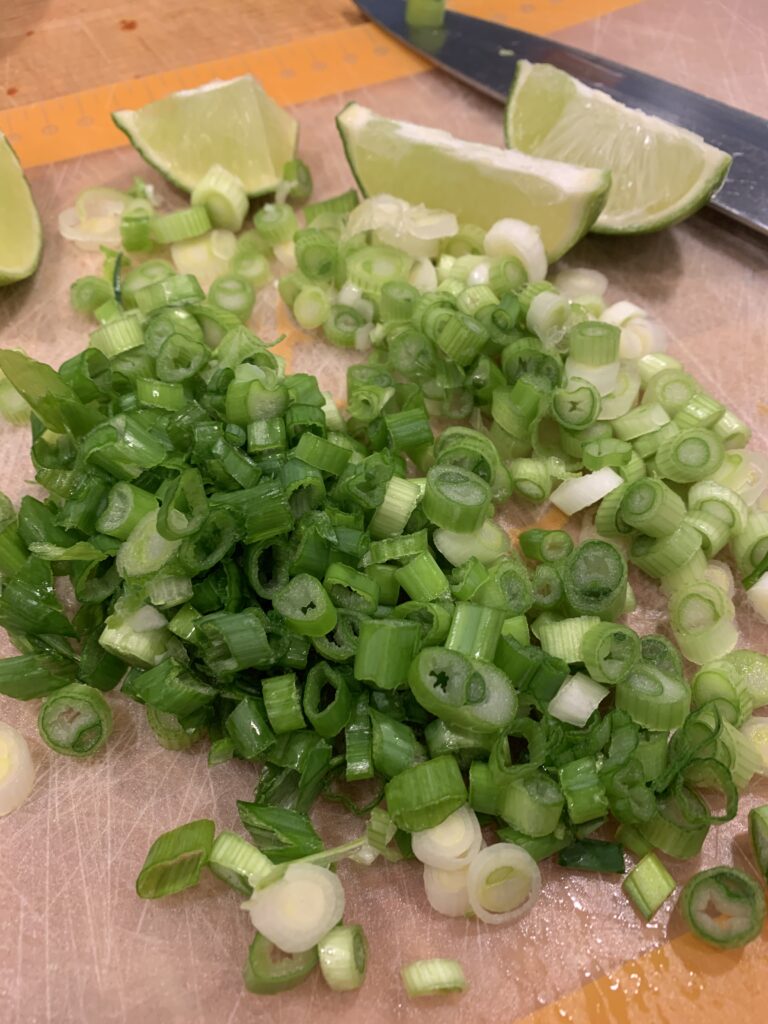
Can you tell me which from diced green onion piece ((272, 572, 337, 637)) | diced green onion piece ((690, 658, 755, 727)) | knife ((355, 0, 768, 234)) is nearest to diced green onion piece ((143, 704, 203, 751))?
diced green onion piece ((272, 572, 337, 637))

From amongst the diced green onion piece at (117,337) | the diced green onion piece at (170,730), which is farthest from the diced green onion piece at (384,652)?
the diced green onion piece at (117,337)

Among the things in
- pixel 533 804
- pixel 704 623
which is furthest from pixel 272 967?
pixel 704 623

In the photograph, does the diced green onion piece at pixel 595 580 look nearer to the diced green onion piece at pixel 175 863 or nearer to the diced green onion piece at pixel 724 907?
the diced green onion piece at pixel 724 907

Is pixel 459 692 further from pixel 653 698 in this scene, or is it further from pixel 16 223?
pixel 16 223

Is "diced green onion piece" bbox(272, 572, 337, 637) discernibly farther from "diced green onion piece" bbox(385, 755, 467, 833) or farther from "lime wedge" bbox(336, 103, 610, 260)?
"lime wedge" bbox(336, 103, 610, 260)

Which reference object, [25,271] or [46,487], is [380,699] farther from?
[25,271]

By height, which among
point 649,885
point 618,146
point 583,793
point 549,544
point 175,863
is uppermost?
point 618,146
